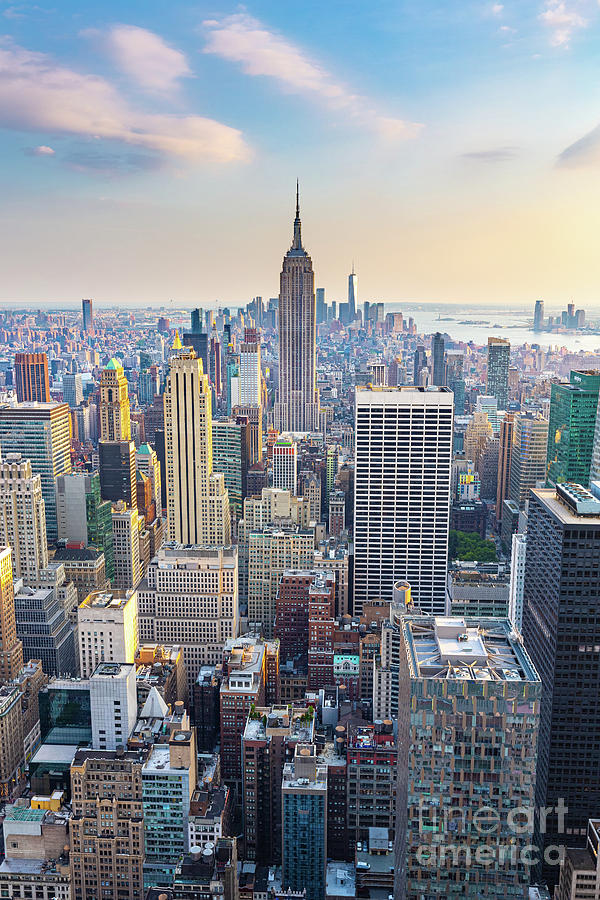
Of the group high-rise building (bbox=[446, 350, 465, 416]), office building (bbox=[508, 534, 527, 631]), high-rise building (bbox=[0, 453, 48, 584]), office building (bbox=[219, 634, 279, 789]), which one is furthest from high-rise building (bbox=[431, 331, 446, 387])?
office building (bbox=[219, 634, 279, 789])

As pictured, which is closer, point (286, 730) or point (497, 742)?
point (497, 742)

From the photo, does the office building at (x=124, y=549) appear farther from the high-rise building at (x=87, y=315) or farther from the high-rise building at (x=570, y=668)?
the high-rise building at (x=570, y=668)

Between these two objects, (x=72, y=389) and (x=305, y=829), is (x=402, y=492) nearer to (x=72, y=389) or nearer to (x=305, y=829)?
(x=305, y=829)

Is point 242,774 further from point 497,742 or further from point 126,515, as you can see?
point 126,515

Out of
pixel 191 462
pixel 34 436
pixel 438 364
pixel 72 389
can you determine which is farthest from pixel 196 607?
pixel 438 364

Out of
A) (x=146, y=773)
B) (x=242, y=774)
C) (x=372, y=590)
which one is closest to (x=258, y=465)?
(x=372, y=590)

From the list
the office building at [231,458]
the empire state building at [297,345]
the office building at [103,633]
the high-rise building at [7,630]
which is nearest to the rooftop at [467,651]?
the office building at [103,633]
